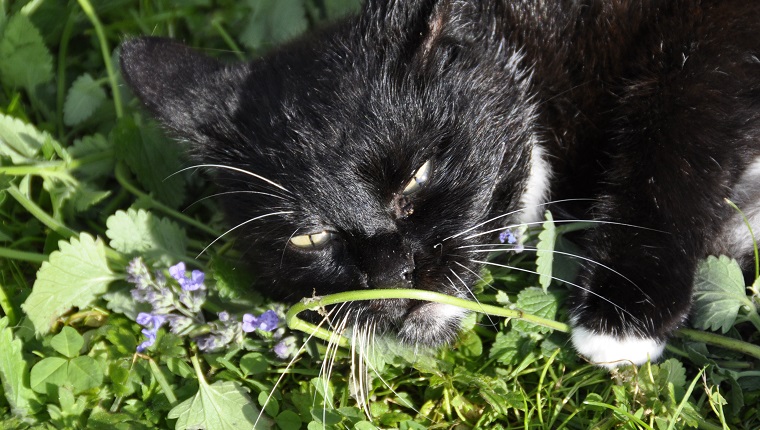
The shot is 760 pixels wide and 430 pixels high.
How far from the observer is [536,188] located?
2.32 meters

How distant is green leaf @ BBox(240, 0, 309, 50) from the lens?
2.93m

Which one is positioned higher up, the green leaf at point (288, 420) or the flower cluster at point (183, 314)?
the flower cluster at point (183, 314)

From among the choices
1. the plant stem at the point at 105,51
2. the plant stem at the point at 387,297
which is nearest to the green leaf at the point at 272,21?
the plant stem at the point at 105,51

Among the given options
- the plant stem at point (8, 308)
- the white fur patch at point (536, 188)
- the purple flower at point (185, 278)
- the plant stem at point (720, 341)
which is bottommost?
the plant stem at point (720, 341)

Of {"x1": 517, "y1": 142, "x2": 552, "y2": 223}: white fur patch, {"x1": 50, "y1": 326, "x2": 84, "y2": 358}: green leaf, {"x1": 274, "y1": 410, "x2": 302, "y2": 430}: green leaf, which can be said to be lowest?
{"x1": 274, "y1": 410, "x2": 302, "y2": 430}: green leaf

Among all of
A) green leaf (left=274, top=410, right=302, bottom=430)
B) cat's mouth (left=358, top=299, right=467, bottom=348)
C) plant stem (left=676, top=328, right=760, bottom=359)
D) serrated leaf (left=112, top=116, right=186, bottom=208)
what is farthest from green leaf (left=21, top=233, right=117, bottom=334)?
plant stem (left=676, top=328, right=760, bottom=359)

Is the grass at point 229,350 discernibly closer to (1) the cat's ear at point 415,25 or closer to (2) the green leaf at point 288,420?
(2) the green leaf at point 288,420

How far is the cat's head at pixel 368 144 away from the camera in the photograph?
191 cm

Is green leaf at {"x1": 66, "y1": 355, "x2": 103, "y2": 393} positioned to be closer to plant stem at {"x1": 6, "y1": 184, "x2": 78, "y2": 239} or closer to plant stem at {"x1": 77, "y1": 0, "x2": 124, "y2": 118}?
plant stem at {"x1": 6, "y1": 184, "x2": 78, "y2": 239}

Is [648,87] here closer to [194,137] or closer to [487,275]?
[487,275]

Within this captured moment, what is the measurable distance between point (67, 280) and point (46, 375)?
297 millimetres

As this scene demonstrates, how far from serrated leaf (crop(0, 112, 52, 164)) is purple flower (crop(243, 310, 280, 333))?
100 cm

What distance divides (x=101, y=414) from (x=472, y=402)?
112 cm

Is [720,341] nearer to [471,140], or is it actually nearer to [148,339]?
[471,140]
